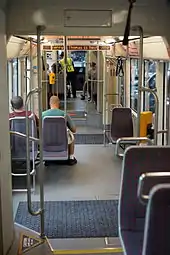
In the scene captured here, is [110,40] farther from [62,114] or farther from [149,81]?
[62,114]

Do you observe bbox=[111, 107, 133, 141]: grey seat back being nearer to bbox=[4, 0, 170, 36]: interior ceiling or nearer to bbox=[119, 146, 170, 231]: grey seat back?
bbox=[4, 0, 170, 36]: interior ceiling

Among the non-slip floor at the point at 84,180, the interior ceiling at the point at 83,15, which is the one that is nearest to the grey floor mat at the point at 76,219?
the non-slip floor at the point at 84,180

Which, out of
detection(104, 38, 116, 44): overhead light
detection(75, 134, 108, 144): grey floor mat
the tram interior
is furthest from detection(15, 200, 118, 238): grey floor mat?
detection(104, 38, 116, 44): overhead light

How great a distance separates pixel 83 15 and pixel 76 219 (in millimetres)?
2513

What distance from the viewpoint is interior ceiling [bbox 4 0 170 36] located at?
3619 mm

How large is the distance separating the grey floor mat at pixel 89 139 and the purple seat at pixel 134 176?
6.43 meters

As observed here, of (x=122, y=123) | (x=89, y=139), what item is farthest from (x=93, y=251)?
(x=89, y=139)

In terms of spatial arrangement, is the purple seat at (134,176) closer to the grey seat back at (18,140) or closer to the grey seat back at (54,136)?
the grey seat back at (18,140)

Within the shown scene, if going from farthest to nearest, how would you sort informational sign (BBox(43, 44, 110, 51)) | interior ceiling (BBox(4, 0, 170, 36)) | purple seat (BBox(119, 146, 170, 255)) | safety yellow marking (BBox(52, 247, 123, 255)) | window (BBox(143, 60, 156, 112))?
informational sign (BBox(43, 44, 110, 51))
window (BBox(143, 60, 156, 112))
safety yellow marking (BBox(52, 247, 123, 255))
interior ceiling (BBox(4, 0, 170, 36))
purple seat (BBox(119, 146, 170, 255))

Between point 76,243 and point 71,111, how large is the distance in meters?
9.26

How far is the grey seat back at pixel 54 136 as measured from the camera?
6.89 meters

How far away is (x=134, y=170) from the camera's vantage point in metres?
2.99

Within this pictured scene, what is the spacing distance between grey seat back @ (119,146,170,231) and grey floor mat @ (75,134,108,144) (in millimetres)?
6431

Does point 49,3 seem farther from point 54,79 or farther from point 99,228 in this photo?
point 54,79
